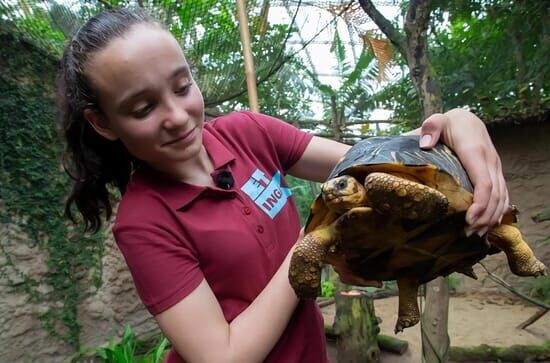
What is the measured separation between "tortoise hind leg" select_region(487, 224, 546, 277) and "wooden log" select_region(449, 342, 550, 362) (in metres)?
1.92

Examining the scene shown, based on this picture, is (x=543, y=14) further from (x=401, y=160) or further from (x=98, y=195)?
(x=98, y=195)

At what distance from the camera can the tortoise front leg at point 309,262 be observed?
68 cm

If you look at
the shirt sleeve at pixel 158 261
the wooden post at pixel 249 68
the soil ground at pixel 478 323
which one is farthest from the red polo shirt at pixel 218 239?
the soil ground at pixel 478 323

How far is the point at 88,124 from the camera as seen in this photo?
84 cm

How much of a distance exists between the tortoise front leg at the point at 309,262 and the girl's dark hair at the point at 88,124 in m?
0.42

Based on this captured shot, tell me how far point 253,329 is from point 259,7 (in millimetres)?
1941

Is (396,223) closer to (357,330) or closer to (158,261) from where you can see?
(158,261)

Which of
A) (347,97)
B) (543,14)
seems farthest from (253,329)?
(347,97)

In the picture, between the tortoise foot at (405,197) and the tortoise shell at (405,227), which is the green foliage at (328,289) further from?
the tortoise foot at (405,197)

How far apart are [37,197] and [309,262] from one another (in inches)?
93.8

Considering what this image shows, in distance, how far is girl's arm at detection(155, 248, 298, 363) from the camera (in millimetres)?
715

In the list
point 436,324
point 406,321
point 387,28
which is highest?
point 387,28

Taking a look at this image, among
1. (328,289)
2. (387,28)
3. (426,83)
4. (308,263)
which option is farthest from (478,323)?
(308,263)

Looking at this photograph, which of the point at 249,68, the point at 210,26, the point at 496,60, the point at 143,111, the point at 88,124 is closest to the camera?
the point at 143,111
